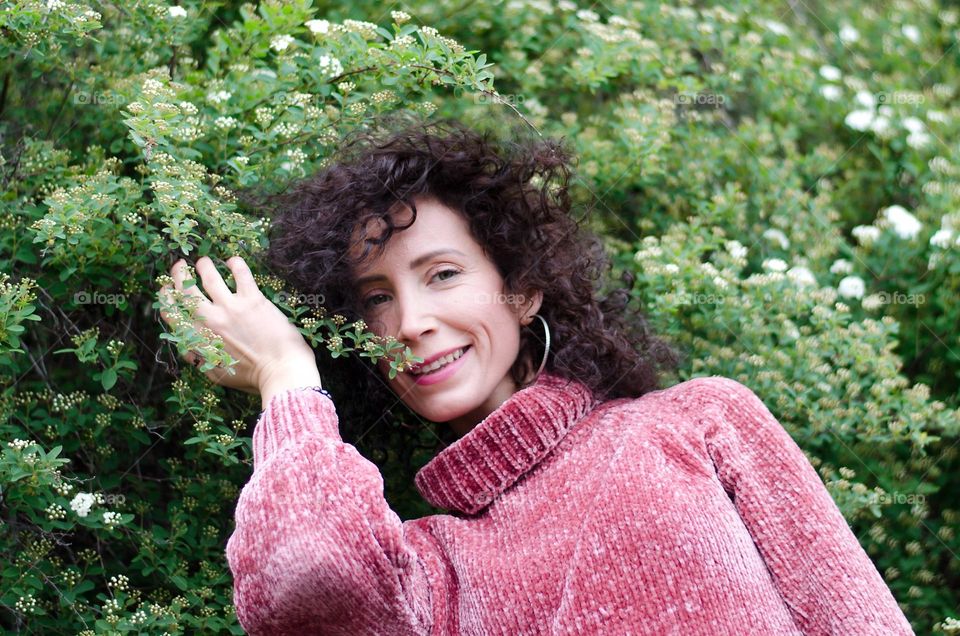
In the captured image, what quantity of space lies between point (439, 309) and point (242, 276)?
0.39 metres

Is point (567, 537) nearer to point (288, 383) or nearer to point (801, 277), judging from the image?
point (288, 383)

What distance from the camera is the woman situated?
72.7 inches

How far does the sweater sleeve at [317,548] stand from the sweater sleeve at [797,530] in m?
0.64

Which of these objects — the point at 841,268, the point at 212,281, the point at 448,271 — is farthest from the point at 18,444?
the point at 841,268

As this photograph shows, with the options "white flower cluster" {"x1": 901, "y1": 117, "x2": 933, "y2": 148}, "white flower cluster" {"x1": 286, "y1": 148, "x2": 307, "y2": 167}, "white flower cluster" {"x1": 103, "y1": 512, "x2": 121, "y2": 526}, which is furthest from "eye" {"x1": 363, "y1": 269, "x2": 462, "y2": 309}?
"white flower cluster" {"x1": 901, "y1": 117, "x2": 933, "y2": 148}

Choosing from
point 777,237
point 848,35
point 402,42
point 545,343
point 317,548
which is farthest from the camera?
point 848,35

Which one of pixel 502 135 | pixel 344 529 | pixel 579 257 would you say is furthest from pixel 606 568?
pixel 502 135

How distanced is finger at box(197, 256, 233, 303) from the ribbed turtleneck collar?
1.76 ft

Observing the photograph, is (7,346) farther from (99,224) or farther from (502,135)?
(502,135)

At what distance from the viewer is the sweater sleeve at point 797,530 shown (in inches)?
74.8

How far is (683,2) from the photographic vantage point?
11.8 feet

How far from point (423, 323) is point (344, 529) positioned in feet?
1.59

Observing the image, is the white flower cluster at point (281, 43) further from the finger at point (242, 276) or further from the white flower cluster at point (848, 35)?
the white flower cluster at point (848, 35)

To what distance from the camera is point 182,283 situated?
203 cm
